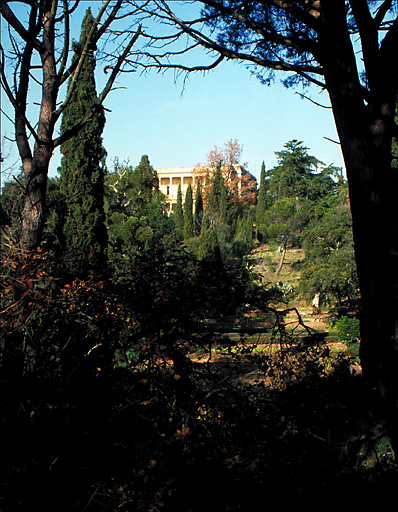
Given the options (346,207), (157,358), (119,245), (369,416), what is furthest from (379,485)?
(346,207)

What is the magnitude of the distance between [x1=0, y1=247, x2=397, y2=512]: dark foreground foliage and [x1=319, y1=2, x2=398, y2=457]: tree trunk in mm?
323

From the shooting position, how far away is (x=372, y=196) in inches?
132

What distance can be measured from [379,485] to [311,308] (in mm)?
22179

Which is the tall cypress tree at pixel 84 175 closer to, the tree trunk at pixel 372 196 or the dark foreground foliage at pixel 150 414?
the dark foreground foliage at pixel 150 414

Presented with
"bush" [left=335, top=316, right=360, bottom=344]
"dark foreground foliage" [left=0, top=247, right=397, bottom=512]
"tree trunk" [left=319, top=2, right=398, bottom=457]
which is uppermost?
"tree trunk" [left=319, top=2, right=398, bottom=457]

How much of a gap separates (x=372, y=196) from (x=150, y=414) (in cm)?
249

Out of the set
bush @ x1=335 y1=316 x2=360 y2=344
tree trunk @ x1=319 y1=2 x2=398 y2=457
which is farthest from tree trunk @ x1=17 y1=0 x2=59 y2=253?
bush @ x1=335 y1=316 x2=360 y2=344

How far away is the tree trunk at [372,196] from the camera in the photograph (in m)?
3.21

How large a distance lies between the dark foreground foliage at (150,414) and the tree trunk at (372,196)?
323 millimetres

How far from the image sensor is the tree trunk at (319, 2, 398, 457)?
3.21m

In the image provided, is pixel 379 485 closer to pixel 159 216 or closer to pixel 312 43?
pixel 312 43

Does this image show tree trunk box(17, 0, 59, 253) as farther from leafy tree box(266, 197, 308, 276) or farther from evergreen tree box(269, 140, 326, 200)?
Answer: evergreen tree box(269, 140, 326, 200)

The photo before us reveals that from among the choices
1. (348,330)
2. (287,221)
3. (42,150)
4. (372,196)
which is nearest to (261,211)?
(287,221)

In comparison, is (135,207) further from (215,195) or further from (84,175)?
(215,195)
